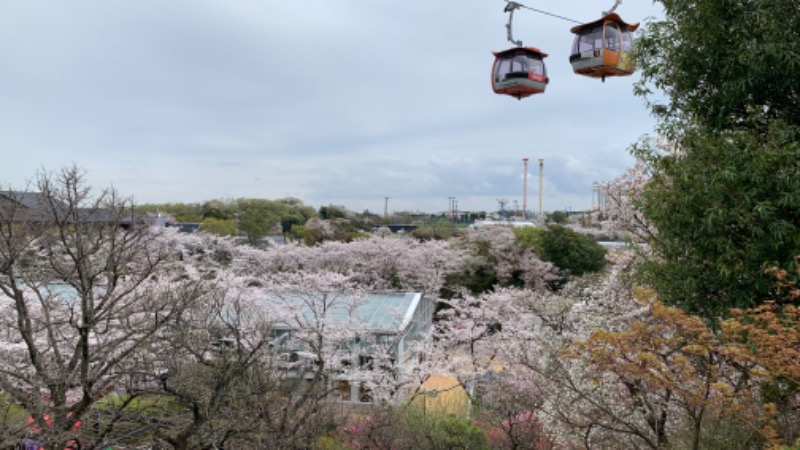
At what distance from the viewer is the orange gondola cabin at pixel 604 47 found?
25.6ft

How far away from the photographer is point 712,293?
20.2 ft

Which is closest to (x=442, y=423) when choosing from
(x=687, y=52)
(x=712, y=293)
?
(x=712, y=293)

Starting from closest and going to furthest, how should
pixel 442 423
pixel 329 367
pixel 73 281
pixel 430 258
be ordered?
pixel 73 281, pixel 442 423, pixel 329 367, pixel 430 258

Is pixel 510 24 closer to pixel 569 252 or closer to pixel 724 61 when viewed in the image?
pixel 724 61

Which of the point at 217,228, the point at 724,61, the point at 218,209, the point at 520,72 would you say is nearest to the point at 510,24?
the point at 520,72

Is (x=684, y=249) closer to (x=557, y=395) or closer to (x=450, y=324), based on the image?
(x=557, y=395)

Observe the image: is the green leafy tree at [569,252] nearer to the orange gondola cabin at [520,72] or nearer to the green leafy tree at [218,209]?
the orange gondola cabin at [520,72]

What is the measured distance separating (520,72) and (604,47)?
120 centimetres

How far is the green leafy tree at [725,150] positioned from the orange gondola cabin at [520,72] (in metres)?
1.90

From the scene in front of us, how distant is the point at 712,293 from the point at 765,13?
286cm

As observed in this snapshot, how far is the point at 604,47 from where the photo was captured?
777 centimetres

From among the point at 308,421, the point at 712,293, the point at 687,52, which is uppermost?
the point at 687,52

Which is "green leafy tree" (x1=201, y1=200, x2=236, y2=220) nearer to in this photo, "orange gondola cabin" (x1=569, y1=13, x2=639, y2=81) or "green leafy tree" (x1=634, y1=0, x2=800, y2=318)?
"orange gondola cabin" (x1=569, y1=13, x2=639, y2=81)

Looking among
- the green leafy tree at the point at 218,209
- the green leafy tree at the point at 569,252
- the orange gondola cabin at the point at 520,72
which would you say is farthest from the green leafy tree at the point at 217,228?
the orange gondola cabin at the point at 520,72
